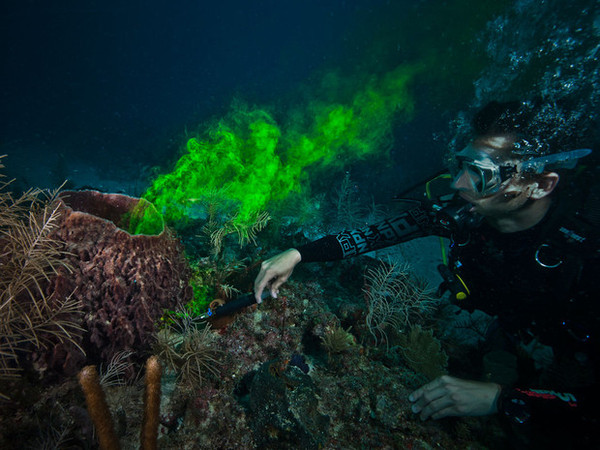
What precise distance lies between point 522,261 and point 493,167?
1.36 m

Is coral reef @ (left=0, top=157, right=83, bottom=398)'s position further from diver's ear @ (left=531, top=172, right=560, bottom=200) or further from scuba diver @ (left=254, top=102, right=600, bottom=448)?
diver's ear @ (left=531, top=172, right=560, bottom=200)

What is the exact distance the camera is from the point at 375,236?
3.70 meters

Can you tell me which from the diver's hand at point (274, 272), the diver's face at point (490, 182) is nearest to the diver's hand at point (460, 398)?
the diver's hand at point (274, 272)

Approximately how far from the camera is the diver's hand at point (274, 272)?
8.81 feet

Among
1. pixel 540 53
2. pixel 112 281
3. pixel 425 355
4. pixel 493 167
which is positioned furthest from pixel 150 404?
pixel 540 53

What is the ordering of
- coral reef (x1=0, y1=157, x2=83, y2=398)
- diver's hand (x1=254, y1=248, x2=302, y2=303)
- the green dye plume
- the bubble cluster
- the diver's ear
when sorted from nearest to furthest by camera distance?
coral reef (x1=0, y1=157, x2=83, y2=398) < diver's hand (x1=254, y1=248, x2=302, y2=303) < the diver's ear < the green dye plume < the bubble cluster

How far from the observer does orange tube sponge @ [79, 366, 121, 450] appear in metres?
1.45

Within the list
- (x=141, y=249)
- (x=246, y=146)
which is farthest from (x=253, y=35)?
(x=141, y=249)

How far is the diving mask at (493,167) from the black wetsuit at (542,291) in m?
0.56

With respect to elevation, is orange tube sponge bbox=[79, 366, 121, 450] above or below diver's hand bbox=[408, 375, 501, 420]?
above

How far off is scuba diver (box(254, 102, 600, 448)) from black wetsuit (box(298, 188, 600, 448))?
1 cm

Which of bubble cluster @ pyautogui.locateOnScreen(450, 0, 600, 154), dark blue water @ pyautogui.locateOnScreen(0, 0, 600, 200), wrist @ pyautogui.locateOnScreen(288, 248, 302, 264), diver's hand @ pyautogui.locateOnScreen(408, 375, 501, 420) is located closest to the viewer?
diver's hand @ pyautogui.locateOnScreen(408, 375, 501, 420)

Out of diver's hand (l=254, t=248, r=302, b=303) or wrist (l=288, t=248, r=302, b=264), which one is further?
wrist (l=288, t=248, r=302, b=264)

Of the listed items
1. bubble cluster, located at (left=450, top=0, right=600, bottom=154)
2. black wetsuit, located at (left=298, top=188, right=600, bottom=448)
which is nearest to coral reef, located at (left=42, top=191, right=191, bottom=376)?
black wetsuit, located at (left=298, top=188, right=600, bottom=448)
